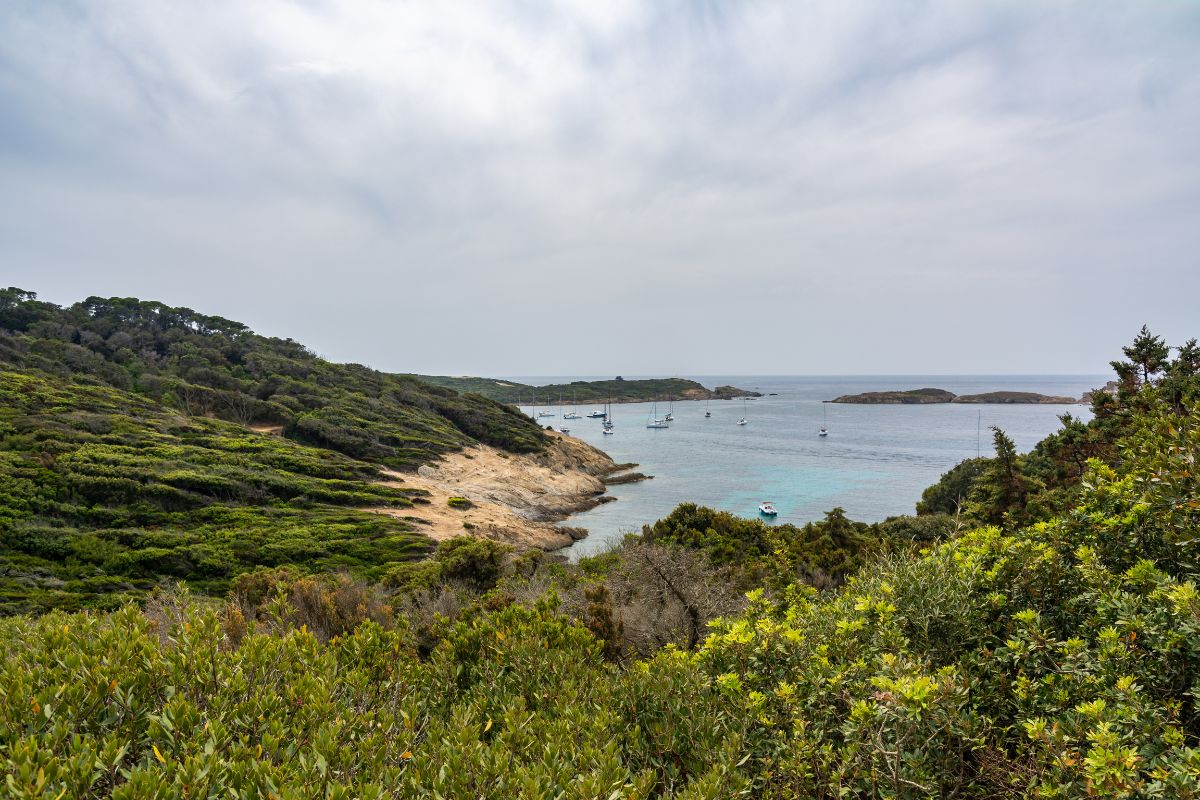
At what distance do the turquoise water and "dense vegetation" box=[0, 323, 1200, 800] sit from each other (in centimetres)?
2676

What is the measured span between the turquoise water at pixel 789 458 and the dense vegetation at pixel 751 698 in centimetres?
2676

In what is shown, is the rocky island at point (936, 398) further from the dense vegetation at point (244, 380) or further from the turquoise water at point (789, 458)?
the dense vegetation at point (244, 380)

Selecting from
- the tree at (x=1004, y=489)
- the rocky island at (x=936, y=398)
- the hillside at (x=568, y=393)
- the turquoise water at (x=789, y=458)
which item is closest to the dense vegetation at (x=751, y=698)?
the tree at (x=1004, y=489)

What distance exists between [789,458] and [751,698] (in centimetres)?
7078

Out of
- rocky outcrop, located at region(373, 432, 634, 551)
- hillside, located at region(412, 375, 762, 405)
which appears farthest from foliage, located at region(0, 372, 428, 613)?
hillside, located at region(412, 375, 762, 405)

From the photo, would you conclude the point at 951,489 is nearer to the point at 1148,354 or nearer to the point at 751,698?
the point at 1148,354

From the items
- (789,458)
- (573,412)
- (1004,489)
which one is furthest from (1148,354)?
(573,412)

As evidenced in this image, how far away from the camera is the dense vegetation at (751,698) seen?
288 centimetres

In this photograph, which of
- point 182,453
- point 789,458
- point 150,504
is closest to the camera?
point 150,504

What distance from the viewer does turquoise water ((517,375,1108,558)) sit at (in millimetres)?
45750

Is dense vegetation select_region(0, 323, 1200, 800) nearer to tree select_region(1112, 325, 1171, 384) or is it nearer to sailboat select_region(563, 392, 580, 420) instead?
tree select_region(1112, 325, 1171, 384)

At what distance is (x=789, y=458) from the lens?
7056cm

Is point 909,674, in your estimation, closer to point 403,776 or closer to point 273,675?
point 403,776

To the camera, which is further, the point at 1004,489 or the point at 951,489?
the point at 951,489
